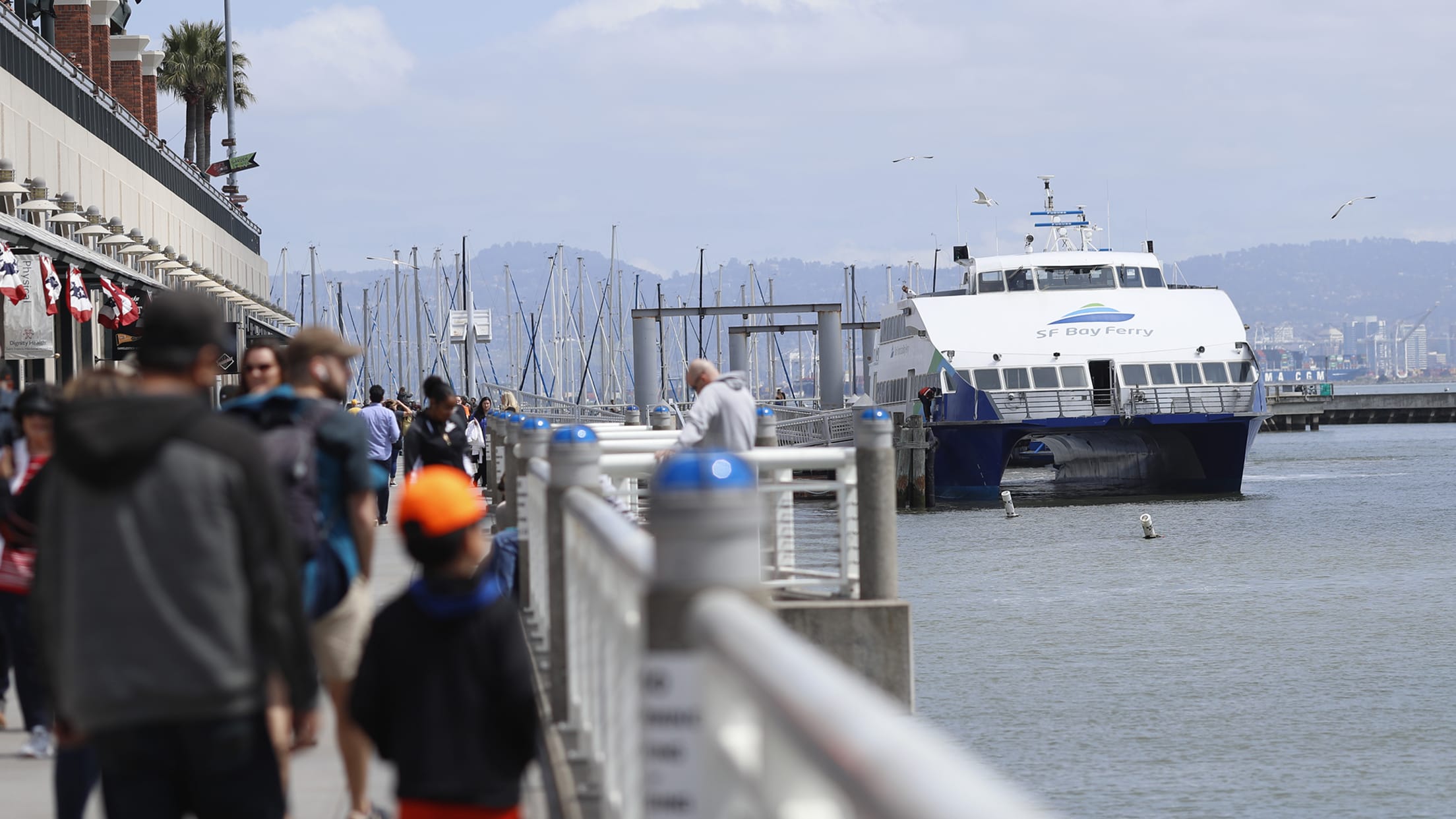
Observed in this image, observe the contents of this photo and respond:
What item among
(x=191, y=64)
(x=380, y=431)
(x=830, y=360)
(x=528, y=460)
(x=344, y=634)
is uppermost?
(x=191, y=64)

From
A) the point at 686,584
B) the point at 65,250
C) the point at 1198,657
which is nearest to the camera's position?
the point at 686,584

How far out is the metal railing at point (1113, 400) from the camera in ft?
138

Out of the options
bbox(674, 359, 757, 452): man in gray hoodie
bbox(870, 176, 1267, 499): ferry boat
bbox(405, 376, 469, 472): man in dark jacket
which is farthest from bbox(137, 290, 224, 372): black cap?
bbox(870, 176, 1267, 499): ferry boat

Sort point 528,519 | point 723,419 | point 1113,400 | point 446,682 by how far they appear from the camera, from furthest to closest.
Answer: point 1113,400 < point 723,419 < point 528,519 < point 446,682

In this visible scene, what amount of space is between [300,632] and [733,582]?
1.25m

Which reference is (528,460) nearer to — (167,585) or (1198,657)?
(167,585)

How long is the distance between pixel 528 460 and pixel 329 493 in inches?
176

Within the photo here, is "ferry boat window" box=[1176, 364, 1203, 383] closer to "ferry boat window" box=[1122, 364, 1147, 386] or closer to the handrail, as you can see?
"ferry boat window" box=[1122, 364, 1147, 386]

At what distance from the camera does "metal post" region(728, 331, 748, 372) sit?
55906 millimetres

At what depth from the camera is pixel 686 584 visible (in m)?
3.10

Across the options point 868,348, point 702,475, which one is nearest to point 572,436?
point 702,475

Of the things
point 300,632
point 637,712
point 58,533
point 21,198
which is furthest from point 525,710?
point 21,198

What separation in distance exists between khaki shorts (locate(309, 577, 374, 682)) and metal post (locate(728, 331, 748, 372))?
156ft

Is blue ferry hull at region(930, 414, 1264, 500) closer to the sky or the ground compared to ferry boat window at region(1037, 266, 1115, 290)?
closer to the ground
